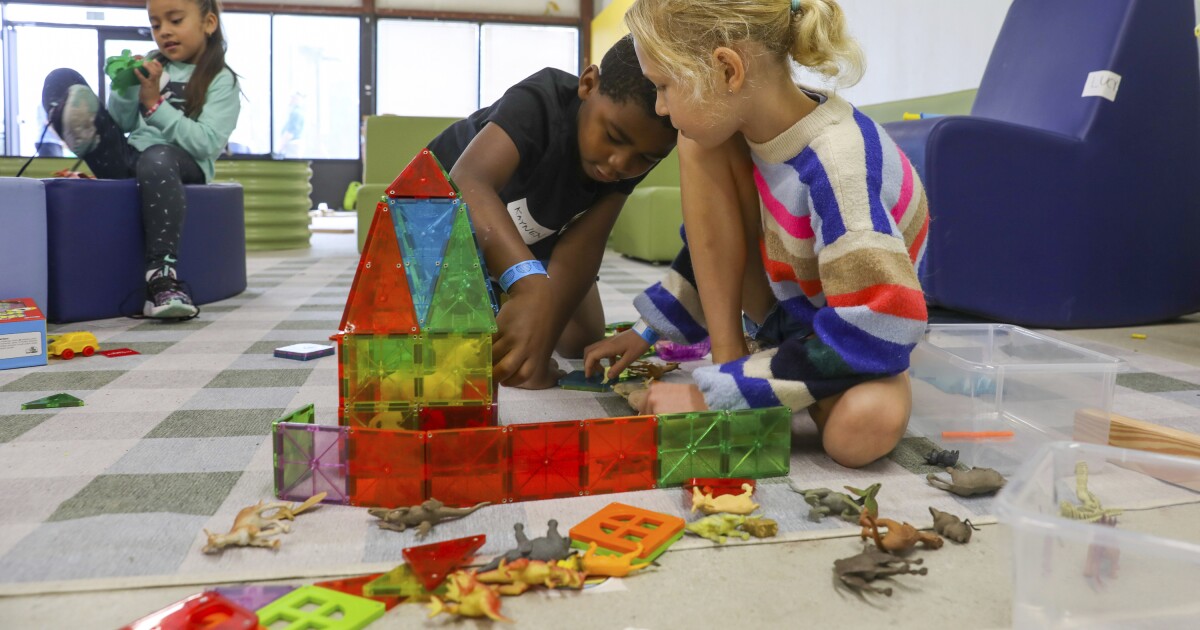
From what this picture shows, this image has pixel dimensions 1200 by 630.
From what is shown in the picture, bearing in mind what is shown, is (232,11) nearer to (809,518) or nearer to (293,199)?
(293,199)

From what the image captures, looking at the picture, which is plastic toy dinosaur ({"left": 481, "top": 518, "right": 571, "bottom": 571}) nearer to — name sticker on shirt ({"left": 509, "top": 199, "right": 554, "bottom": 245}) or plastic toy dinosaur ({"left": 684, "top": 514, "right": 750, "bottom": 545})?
plastic toy dinosaur ({"left": 684, "top": 514, "right": 750, "bottom": 545})

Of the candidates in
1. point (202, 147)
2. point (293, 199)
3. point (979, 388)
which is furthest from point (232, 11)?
point (979, 388)

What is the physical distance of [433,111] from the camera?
8266 millimetres

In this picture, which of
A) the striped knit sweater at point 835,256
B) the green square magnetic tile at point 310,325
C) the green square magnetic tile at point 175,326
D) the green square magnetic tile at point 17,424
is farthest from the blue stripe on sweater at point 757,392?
the green square magnetic tile at point 175,326

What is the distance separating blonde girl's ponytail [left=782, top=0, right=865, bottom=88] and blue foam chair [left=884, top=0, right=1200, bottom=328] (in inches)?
38.0

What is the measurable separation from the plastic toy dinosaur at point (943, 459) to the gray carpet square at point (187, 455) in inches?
30.8

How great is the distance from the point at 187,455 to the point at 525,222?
708 millimetres

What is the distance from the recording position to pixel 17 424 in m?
1.09

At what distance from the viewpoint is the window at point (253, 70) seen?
7715 mm

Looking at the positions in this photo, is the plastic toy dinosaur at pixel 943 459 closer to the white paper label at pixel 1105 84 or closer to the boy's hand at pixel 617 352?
the boy's hand at pixel 617 352

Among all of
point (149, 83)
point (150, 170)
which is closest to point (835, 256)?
point (150, 170)

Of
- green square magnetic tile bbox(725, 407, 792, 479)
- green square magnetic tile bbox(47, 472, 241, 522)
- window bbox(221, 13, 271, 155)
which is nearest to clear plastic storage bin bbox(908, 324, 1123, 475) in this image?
green square magnetic tile bbox(725, 407, 792, 479)

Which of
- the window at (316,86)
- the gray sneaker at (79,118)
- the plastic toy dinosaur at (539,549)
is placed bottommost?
the plastic toy dinosaur at (539,549)

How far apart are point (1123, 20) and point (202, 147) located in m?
2.21
